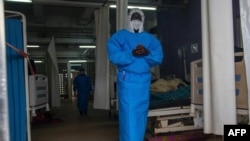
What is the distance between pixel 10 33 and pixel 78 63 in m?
14.2

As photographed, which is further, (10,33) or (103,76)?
(103,76)

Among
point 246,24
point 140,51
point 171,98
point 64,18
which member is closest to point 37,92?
point 171,98

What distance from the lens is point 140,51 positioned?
252cm

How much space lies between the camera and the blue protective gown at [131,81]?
2527 millimetres

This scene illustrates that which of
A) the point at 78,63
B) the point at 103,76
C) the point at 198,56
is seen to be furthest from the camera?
the point at 78,63

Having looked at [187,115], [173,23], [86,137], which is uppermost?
[173,23]

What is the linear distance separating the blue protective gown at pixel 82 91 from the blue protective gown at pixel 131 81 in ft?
15.8

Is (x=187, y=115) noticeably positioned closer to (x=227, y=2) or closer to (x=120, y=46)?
(x=120, y=46)

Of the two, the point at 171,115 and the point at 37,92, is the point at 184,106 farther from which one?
the point at 37,92

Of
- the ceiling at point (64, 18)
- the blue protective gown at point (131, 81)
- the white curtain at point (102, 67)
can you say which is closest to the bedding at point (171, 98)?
the blue protective gown at point (131, 81)

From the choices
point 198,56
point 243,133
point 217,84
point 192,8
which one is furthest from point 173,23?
point 243,133

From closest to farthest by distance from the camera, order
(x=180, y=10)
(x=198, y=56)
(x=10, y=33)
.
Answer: (x=10, y=33) < (x=198, y=56) < (x=180, y=10)

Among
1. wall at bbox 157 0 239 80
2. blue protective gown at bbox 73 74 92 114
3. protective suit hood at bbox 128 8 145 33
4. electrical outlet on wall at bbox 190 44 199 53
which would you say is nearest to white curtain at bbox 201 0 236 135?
protective suit hood at bbox 128 8 145 33

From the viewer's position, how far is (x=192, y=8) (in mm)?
5602
